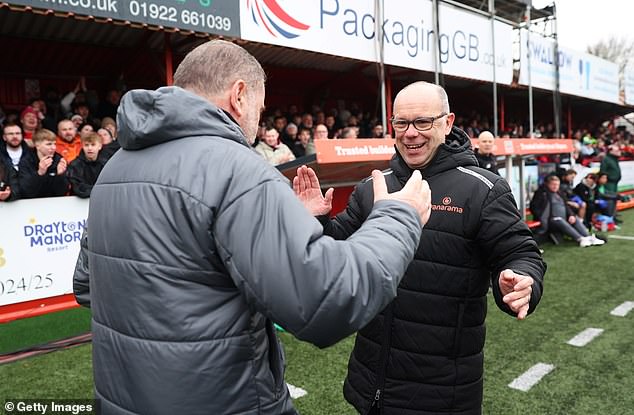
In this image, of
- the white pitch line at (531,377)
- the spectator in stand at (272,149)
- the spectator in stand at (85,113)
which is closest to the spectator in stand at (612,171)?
the spectator in stand at (272,149)

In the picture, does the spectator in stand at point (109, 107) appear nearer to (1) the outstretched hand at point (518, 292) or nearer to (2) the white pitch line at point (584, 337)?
(2) the white pitch line at point (584, 337)

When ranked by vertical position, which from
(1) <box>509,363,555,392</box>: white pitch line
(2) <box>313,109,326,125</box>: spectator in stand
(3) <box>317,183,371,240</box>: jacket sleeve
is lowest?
(1) <box>509,363,555,392</box>: white pitch line

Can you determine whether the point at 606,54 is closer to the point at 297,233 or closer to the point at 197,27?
the point at 197,27

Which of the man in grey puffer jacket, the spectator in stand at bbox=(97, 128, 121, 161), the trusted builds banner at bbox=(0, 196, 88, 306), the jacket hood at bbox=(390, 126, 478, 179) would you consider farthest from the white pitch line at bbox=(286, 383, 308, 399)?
the spectator in stand at bbox=(97, 128, 121, 161)

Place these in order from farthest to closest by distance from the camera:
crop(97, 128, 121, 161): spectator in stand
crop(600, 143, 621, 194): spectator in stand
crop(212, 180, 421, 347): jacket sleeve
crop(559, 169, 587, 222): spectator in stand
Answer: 1. crop(600, 143, 621, 194): spectator in stand
2. crop(559, 169, 587, 222): spectator in stand
3. crop(97, 128, 121, 161): spectator in stand
4. crop(212, 180, 421, 347): jacket sleeve

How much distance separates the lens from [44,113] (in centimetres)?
676

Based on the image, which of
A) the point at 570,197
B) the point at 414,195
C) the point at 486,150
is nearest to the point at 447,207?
the point at 414,195

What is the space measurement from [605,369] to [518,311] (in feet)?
8.94

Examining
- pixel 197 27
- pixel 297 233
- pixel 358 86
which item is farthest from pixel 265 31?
pixel 358 86

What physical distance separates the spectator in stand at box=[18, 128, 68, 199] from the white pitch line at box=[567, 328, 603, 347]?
4.79 metres

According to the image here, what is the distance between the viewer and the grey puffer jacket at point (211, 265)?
950 millimetres

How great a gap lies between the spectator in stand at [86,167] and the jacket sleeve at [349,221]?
11.0 feet

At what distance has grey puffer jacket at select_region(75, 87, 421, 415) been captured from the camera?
0.95 meters

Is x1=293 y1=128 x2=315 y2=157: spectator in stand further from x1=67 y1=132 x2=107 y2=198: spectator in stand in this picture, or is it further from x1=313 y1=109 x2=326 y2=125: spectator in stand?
x1=67 y1=132 x2=107 y2=198: spectator in stand
